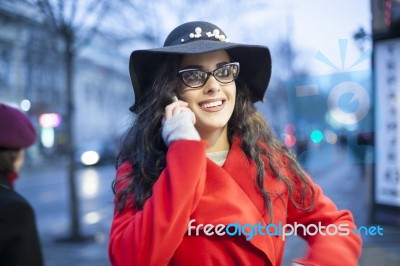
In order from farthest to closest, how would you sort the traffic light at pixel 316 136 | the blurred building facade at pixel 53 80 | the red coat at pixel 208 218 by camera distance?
the blurred building facade at pixel 53 80 < the traffic light at pixel 316 136 < the red coat at pixel 208 218

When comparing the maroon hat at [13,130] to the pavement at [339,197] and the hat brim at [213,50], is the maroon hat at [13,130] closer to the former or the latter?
the hat brim at [213,50]

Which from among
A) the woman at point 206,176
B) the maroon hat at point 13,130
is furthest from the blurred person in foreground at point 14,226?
the woman at point 206,176

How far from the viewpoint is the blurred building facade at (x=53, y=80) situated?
17.4 feet

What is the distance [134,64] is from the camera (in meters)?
1.51

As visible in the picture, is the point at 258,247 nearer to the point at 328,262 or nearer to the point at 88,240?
the point at 328,262

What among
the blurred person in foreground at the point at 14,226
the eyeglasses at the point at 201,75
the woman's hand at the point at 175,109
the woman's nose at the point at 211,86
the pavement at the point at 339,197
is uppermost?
the eyeglasses at the point at 201,75

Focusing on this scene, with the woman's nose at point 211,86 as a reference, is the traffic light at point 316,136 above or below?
below

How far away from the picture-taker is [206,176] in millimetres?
1443

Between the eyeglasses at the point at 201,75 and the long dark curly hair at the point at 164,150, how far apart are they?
2.0 inches

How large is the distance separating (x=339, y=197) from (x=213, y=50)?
165 cm

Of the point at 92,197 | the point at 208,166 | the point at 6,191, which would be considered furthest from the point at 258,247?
the point at 92,197

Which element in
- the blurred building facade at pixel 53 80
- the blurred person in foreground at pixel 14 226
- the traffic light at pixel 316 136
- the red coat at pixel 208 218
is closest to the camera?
the red coat at pixel 208 218

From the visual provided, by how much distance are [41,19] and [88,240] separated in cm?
310

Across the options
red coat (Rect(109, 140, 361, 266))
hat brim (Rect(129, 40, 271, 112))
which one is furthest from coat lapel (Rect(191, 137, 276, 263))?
hat brim (Rect(129, 40, 271, 112))
